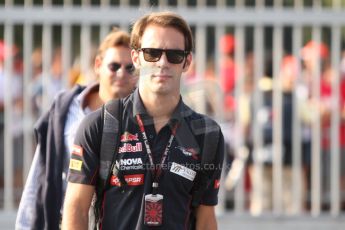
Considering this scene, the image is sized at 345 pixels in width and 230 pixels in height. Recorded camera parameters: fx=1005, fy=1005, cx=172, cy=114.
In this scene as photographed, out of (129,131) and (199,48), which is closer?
(129,131)

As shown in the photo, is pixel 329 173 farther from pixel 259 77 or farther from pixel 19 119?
pixel 19 119

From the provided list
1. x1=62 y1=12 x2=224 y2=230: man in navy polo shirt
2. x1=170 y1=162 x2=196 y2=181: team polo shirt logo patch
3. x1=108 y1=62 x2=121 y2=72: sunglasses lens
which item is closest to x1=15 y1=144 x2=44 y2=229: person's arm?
x1=108 y1=62 x2=121 y2=72: sunglasses lens

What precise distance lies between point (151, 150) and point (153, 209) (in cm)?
24

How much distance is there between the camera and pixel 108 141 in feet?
13.0

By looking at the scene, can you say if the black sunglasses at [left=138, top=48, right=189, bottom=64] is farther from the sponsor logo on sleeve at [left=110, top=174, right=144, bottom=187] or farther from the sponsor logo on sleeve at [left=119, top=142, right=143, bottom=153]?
the sponsor logo on sleeve at [left=110, top=174, right=144, bottom=187]

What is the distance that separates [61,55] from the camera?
7.90 m

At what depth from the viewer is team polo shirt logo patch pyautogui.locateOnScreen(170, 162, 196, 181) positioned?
4.02m

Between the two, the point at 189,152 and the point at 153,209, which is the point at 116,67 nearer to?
the point at 189,152

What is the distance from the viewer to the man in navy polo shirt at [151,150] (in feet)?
13.1

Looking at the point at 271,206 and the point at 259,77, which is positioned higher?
the point at 259,77

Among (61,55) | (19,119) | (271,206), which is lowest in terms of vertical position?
(271,206)

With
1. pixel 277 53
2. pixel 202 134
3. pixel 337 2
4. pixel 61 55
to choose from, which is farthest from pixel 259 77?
pixel 202 134

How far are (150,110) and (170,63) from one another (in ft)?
0.68

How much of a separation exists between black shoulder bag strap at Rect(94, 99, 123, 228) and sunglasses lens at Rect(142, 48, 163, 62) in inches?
9.0
